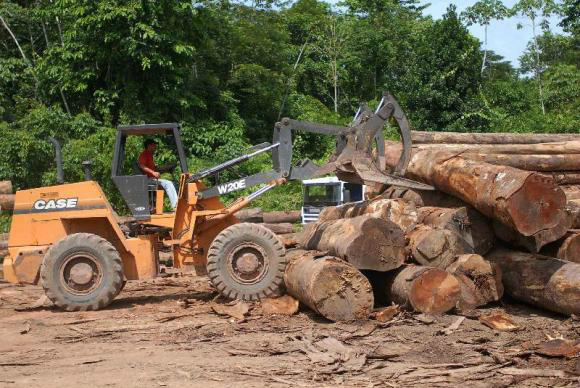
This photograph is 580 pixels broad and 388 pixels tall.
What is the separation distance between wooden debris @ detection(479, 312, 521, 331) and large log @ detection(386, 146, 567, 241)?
1015 mm

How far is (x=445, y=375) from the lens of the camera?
702cm

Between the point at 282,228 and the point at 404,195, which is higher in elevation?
the point at 404,195

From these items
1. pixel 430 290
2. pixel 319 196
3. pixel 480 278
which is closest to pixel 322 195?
pixel 319 196

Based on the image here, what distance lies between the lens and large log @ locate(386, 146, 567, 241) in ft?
29.1

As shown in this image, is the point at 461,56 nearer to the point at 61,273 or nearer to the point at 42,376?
the point at 61,273

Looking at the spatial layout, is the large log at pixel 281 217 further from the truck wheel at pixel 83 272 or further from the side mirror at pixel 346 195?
the truck wheel at pixel 83 272

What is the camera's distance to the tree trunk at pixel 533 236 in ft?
30.9

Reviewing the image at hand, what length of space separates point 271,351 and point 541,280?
3.45m

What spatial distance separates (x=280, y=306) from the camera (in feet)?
33.8

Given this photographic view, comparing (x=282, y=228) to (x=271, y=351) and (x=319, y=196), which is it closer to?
(x=319, y=196)

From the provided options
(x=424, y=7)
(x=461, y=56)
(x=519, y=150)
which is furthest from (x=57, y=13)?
(x=424, y=7)

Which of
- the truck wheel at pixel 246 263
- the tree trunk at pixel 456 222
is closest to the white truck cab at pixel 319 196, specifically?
the truck wheel at pixel 246 263

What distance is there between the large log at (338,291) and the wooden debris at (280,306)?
2.57 ft

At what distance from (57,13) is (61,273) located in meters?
18.5
